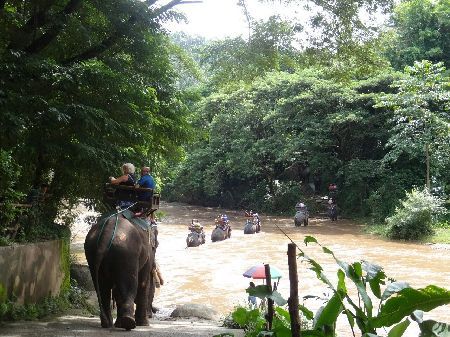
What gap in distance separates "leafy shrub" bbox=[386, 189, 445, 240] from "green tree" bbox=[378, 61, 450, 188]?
148 cm

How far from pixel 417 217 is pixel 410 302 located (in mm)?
19472

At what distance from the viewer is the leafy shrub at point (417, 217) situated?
68.5 feet

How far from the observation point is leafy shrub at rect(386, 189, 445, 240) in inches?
822

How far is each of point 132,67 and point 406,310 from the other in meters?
7.43

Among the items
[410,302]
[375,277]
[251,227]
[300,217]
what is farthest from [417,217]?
[410,302]

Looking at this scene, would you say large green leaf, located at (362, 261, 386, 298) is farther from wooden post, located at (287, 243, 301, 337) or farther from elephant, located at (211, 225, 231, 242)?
elephant, located at (211, 225, 231, 242)

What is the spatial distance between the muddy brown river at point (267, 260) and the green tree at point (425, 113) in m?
4.36

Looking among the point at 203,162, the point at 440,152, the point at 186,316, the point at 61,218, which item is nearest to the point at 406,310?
the point at 186,316

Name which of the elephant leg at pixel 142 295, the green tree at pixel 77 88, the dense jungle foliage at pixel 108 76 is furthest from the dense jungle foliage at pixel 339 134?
the elephant leg at pixel 142 295

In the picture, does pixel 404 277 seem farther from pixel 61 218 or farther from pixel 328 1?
pixel 61 218

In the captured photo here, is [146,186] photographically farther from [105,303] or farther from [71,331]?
[71,331]

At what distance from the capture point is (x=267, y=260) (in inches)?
685

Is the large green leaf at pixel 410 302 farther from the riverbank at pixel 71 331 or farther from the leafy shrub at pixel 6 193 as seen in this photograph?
the leafy shrub at pixel 6 193

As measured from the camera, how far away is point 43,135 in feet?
22.8
